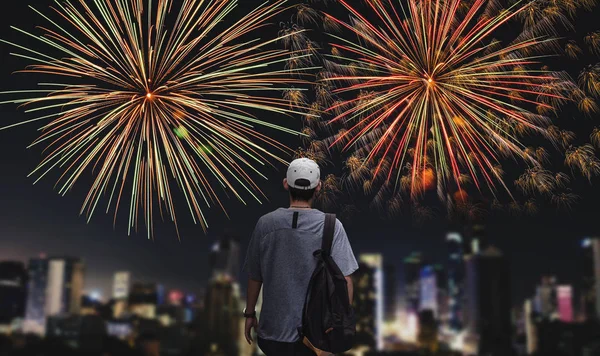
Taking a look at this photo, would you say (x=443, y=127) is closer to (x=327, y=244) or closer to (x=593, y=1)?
(x=593, y=1)

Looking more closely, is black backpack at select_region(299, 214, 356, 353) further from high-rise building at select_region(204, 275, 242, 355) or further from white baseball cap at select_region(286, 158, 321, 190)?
Result: high-rise building at select_region(204, 275, 242, 355)

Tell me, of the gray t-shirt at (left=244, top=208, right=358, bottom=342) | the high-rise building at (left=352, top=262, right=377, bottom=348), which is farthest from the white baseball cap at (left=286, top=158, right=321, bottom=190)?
the high-rise building at (left=352, top=262, right=377, bottom=348)

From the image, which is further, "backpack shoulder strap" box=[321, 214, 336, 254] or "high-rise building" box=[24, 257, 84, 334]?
"high-rise building" box=[24, 257, 84, 334]

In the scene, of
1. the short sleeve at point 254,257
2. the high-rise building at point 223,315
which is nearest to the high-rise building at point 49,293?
the high-rise building at point 223,315

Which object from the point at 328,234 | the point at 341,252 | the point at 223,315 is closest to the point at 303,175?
the point at 328,234

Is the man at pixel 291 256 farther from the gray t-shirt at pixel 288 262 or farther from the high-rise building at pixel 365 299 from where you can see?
the high-rise building at pixel 365 299

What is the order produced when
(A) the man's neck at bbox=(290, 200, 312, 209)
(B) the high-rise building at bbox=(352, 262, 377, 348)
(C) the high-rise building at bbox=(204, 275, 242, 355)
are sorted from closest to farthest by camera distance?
(A) the man's neck at bbox=(290, 200, 312, 209)
(B) the high-rise building at bbox=(352, 262, 377, 348)
(C) the high-rise building at bbox=(204, 275, 242, 355)

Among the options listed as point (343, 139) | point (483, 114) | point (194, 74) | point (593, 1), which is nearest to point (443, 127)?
point (483, 114)
